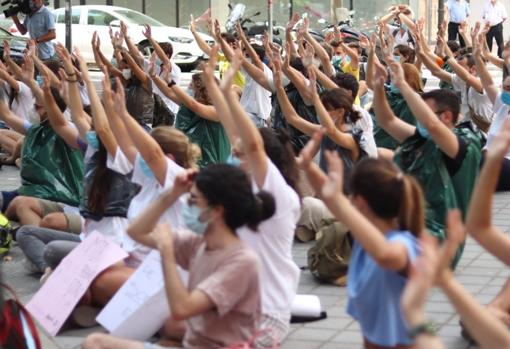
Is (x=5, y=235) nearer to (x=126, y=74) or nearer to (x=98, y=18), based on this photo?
(x=126, y=74)

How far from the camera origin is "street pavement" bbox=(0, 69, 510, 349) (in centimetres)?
670

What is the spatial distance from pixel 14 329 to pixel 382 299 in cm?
177

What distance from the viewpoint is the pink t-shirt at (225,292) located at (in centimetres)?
512

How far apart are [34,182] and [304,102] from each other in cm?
284

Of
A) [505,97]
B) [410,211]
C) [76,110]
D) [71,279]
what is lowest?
[71,279]

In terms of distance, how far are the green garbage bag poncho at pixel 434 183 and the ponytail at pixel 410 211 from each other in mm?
2515

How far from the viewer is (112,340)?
5.80m

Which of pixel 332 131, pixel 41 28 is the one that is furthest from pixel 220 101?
pixel 41 28

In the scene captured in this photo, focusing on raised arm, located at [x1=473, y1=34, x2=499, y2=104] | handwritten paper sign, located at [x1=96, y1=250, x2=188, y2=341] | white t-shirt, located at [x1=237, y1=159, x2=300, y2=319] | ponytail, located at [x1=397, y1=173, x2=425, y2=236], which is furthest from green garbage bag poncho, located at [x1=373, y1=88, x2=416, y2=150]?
ponytail, located at [x1=397, y1=173, x2=425, y2=236]

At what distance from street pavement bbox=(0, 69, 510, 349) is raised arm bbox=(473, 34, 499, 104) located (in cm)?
122

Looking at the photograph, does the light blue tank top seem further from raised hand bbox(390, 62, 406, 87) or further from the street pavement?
raised hand bbox(390, 62, 406, 87)

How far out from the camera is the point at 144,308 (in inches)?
253

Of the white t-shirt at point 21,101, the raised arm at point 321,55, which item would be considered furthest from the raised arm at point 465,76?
the white t-shirt at point 21,101

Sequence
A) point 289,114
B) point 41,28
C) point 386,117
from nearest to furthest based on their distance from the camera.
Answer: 1. point 386,117
2. point 289,114
3. point 41,28
